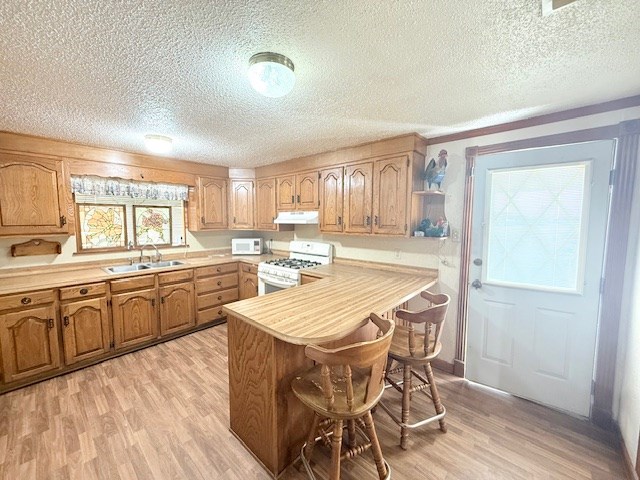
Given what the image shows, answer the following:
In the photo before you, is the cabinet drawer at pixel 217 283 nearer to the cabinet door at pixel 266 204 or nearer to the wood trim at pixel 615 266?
the cabinet door at pixel 266 204

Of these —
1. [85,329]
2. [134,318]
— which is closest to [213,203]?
[134,318]

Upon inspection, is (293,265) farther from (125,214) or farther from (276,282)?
(125,214)

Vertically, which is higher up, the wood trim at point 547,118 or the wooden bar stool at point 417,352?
the wood trim at point 547,118

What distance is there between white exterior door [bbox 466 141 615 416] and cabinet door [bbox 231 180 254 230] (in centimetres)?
313

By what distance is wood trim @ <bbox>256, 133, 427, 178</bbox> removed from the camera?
262 centimetres

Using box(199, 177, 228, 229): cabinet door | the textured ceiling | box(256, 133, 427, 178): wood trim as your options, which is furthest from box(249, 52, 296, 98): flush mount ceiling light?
box(199, 177, 228, 229): cabinet door

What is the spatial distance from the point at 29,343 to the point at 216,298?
1822mm

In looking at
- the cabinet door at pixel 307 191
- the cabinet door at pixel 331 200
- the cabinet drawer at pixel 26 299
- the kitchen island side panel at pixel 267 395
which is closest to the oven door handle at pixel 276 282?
the cabinet door at pixel 331 200

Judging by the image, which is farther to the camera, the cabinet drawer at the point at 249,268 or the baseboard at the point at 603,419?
the cabinet drawer at the point at 249,268

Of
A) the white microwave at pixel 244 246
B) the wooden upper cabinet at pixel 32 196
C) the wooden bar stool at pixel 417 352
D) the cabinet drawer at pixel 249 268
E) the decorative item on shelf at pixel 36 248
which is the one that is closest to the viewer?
→ the wooden bar stool at pixel 417 352

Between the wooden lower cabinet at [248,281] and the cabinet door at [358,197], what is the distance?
162 cm

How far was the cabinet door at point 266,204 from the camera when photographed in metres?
3.97

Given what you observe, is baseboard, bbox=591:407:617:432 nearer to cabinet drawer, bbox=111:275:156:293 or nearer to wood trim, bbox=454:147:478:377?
wood trim, bbox=454:147:478:377

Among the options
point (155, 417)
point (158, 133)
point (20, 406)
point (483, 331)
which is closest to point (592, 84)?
point (483, 331)
